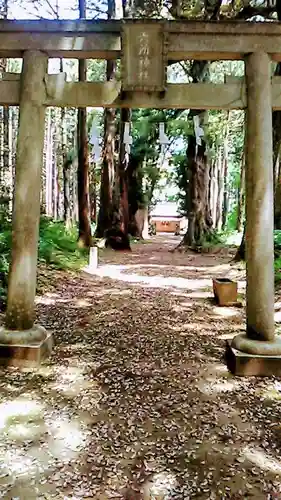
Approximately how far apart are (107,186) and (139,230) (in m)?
6.01

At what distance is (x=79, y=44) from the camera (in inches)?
173

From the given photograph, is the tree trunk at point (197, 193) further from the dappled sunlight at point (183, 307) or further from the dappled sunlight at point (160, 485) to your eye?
the dappled sunlight at point (160, 485)

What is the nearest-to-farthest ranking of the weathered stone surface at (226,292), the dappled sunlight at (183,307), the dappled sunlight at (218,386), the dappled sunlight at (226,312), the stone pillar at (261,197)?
the dappled sunlight at (218,386) → the stone pillar at (261,197) → the dappled sunlight at (226,312) → the dappled sunlight at (183,307) → the weathered stone surface at (226,292)

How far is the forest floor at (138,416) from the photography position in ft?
8.74

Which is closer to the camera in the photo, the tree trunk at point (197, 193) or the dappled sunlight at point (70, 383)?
the dappled sunlight at point (70, 383)

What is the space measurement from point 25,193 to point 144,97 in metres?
1.53

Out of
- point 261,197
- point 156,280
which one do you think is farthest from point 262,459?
point 156,280

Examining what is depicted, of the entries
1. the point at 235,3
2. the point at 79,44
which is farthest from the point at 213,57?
the point at 235,3

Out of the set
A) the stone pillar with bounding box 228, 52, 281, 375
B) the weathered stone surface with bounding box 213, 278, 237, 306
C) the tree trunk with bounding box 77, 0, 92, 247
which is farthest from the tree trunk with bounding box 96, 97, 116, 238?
the stone pillar with bounding box 228, 52, 281, 375

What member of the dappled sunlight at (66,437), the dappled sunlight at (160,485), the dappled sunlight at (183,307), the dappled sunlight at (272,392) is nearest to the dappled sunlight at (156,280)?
the dappled sunlight at (183,307)

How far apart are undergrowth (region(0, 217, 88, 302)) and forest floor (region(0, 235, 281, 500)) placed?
162 centimetres

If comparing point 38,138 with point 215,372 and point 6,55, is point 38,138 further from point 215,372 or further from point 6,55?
point 215,372

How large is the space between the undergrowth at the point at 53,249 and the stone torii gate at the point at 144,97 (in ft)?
8.28

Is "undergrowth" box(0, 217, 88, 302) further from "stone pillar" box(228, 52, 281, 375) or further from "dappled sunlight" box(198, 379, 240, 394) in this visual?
"stone pillar" box(228, 52, 281, 375)
